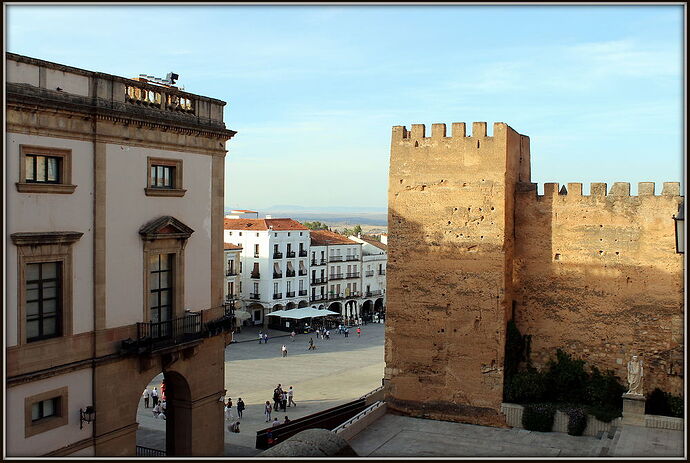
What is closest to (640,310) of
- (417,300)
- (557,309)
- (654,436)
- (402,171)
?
(557,309)

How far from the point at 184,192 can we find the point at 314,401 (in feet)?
55.1

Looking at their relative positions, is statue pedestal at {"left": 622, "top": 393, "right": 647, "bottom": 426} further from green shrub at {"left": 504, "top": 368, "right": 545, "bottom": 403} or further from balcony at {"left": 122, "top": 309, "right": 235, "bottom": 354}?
balcony at {"left": 122, "top": 309, "right": 235, "bottom": 354}

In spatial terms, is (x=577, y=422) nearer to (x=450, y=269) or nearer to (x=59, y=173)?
(x=450, y=269)

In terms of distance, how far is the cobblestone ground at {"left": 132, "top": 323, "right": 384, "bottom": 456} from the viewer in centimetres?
2688

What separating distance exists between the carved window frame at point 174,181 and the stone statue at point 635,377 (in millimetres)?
15496

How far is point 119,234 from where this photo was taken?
1655 cm

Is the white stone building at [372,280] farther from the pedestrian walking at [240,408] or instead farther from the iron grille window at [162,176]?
the iron grille window at [162,176]

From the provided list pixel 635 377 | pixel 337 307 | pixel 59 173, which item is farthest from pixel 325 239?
pixel 59 173

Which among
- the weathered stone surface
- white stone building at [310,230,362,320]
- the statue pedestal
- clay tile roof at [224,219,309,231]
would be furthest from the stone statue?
white stone building at [310,230,362,320]

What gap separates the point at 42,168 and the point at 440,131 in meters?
15.5

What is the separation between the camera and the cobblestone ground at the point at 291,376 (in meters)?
26.9

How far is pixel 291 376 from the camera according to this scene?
38750 mm

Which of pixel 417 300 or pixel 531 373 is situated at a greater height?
pixel 417 300

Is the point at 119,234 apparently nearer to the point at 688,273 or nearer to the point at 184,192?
the point at 184,192
